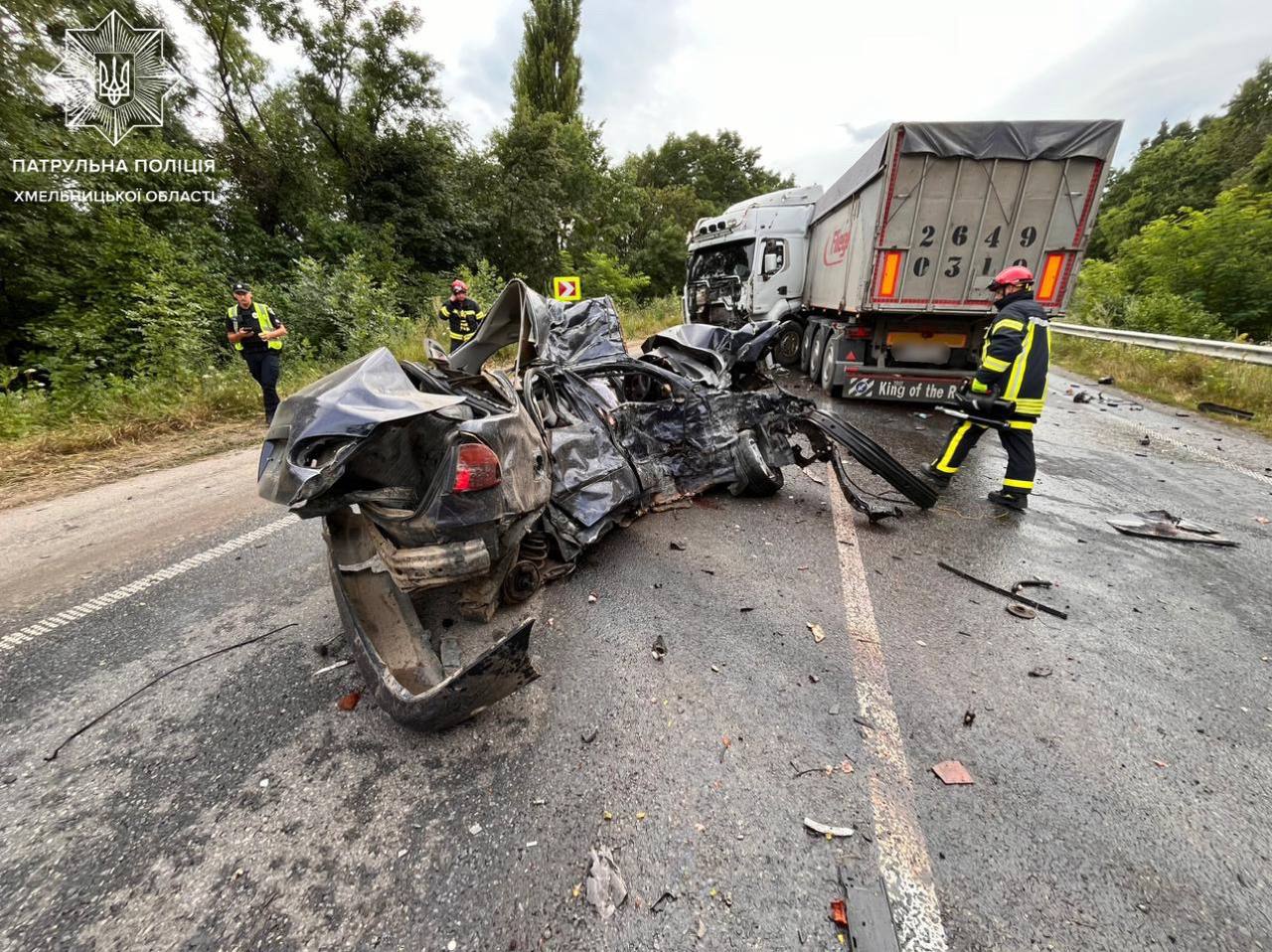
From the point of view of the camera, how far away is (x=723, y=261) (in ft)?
35.0

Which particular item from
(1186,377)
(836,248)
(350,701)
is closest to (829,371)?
(836,248)

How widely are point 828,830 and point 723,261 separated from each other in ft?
35.7

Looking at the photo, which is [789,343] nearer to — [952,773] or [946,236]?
[946,236]

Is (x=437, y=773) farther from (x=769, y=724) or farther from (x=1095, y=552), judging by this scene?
(x=1095, y=552)

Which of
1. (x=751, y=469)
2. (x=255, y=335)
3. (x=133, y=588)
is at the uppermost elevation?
(x=255, y=335)

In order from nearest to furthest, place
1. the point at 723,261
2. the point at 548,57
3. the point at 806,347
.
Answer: the point at 806,347, the point at 723,261, the point at 548,57

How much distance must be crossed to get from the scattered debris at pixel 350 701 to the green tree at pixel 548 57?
23932 millimetres

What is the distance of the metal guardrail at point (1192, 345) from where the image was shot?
6664 millimetres

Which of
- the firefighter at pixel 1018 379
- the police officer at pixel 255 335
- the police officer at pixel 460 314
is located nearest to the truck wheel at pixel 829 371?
the firefighter at pixel 1018 379

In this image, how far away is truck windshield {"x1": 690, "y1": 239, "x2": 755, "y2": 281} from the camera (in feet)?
32.7

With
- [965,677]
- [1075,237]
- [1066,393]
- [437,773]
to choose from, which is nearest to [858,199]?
[1075,237]

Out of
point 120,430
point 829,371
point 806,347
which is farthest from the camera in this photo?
point 806,347

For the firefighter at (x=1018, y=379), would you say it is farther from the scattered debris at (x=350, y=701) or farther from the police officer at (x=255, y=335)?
the police officer at (x=255, y=335)

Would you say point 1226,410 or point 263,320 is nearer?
point 263,320
